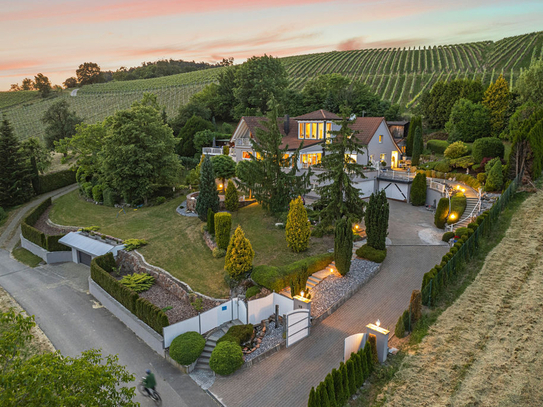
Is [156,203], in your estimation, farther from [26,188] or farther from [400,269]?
[400,269]

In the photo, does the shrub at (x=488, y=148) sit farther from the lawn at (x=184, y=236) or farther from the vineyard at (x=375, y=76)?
the vineyard at (x=375, y=76)

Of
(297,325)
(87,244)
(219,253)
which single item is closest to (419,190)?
(219,253)

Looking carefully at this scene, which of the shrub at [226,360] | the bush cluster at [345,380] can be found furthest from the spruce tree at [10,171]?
the bush cluster at [345,380]

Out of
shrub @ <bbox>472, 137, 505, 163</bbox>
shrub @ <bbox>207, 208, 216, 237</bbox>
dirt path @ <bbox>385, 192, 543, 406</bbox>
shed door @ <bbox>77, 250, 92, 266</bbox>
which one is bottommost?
shed door @ <bbox>77, 250, 92, 266</bbox>

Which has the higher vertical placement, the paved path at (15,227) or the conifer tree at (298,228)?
the conifer tree at (298,228)

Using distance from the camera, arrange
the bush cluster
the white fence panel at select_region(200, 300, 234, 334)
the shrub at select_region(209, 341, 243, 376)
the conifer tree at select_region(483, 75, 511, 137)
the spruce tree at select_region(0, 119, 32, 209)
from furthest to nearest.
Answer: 1. the conifer tree at select_region(483, 75, 511, 137)
2. the spruce tree at select_region(0, 119, 32, 209)
3. the white fence panel at select_region(200, 300, 234, 334)
4. the shrub at select_region(209, 341, 243, 376)
5. the bush cluster

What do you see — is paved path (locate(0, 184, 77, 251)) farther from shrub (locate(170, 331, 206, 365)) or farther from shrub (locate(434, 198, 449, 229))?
shrub (locate(434, 198, 449, 229))

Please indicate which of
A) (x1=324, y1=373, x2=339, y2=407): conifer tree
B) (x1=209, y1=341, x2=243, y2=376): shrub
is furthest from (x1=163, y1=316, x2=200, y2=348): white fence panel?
(x1=324, y1=373, x2=339, y2=407): conifer tree
